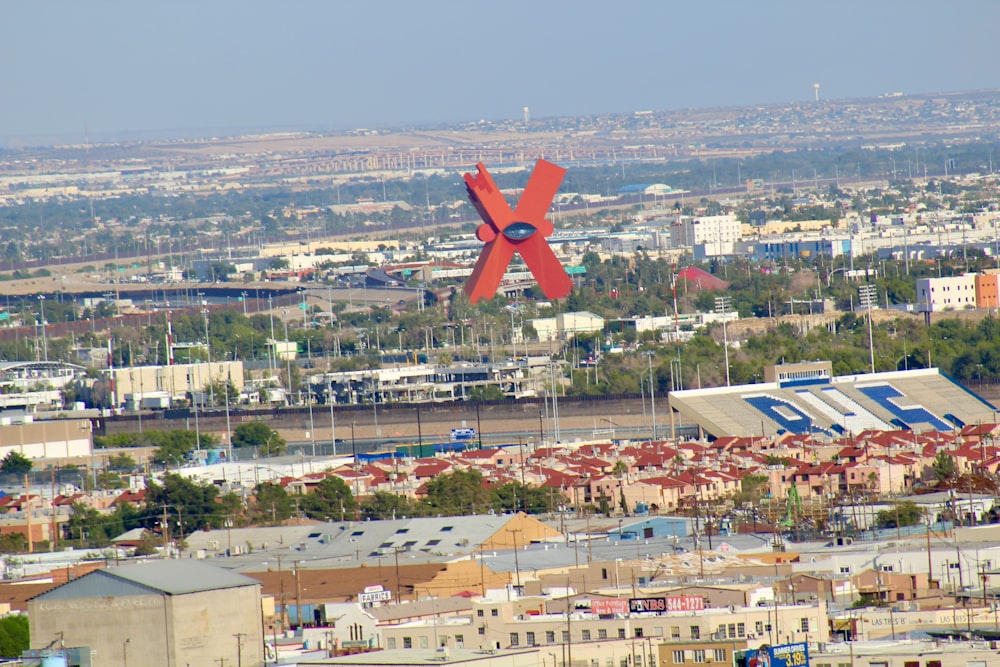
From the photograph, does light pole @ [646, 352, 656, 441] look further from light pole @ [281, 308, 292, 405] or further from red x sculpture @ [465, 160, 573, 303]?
red x sculpture @ [465, 160, 573, 303]

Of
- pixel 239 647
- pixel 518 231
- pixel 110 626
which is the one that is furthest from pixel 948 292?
pixel 110 626

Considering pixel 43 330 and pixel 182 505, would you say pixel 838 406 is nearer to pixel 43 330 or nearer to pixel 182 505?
pixel 182 505

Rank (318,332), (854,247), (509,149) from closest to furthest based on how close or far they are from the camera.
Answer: (318,332) < (854,247) < (509,149)

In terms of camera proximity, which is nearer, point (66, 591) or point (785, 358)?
point (66, 591)

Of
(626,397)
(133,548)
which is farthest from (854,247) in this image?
(133,548)

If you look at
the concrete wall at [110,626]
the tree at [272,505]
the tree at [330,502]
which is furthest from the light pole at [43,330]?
the concrete wall at [110,626]

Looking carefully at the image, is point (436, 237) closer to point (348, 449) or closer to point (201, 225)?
point (201, 225)

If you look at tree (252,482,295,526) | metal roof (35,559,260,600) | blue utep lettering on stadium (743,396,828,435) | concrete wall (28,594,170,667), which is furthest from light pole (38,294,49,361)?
concrete wall (28,594,170,667)
